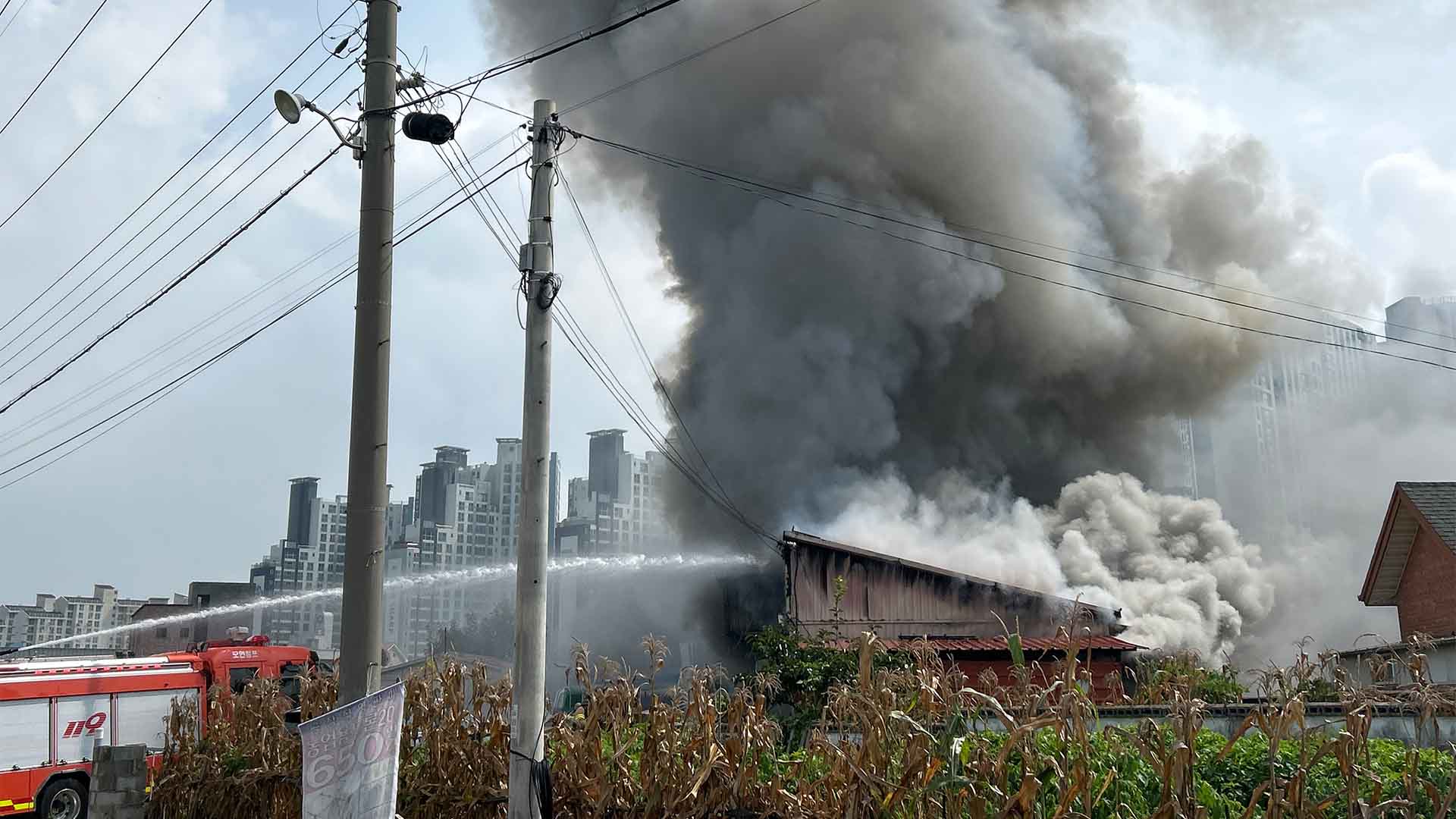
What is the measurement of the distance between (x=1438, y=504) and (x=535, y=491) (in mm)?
23182

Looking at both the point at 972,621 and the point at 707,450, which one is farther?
the point at 707,450

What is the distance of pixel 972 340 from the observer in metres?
39.1

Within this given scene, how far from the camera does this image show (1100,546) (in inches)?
1361

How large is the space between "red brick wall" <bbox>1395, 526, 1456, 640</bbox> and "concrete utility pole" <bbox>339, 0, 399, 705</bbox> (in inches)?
929

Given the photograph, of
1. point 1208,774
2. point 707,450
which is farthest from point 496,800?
point 707,450

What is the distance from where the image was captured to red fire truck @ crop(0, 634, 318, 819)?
50.9ft

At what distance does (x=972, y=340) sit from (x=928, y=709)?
3404 cm

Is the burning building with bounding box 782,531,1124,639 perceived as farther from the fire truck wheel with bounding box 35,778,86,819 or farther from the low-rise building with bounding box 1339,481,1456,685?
the fire truck wheel with bounding box 35,778,86,819

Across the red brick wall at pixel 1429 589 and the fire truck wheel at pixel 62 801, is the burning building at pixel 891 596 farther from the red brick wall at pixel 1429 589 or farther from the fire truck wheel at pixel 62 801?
the fire truck wheel at pixel 62 801

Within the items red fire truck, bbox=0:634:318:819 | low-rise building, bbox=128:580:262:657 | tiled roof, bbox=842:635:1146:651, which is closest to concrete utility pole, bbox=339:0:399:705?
red fire truck, bbox=0:634:318:819

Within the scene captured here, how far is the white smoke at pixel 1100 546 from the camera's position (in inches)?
1224

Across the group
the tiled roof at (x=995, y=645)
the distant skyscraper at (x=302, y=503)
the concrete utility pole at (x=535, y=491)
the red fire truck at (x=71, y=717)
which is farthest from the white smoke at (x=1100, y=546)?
the distant skyscraper at (x=302, y=503)

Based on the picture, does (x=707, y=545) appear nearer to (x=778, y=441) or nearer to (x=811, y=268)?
(x=778, y=441)

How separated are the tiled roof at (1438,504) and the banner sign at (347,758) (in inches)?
924
